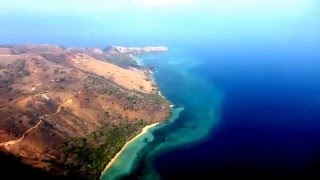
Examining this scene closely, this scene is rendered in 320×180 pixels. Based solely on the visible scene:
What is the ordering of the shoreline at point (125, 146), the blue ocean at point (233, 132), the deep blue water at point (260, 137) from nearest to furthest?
the deep blue water at point (260, 137), the blue ocean at point (233, 132), the shoreline at point (125, 146)

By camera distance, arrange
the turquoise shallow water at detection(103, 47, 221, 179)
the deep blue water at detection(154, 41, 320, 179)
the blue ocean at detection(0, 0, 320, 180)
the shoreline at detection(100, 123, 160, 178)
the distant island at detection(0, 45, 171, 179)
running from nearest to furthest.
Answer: the deep blue water at detection(154, 41, 320, 179) < the blue ocean at detection(0, 0, 320, 180) < the distant island at detection(0, 45, 171, 179) < the shoreline at detection(100, 123, 160, 178) < the turquoise shallow water at detection(103, 47, 221, 179)

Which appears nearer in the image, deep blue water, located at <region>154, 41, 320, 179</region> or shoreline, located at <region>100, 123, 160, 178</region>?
deep blue water, located at <region>154, 41, 320, 179</region>

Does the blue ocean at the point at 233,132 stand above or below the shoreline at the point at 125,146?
above

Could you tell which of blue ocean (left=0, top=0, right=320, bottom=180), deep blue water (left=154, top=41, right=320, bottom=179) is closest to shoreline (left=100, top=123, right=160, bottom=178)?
blue ocean (left=0, top=0, right=320, bottom=180)

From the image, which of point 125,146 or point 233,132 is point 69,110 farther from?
point 233,132

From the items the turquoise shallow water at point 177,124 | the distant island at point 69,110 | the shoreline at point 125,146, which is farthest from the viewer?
the turquoise shallow water at point 177,124

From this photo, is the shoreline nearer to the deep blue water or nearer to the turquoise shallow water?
the turquoise shallow water

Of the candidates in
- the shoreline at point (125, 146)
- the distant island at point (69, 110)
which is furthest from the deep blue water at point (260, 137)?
the distant island at point (69, 110)

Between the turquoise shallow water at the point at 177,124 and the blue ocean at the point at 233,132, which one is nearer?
the blue ocean at the point at 233,132

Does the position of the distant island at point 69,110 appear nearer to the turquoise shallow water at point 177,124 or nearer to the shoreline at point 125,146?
the shoreline at point 125,146

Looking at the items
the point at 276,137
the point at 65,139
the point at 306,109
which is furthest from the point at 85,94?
the point at 306,109
